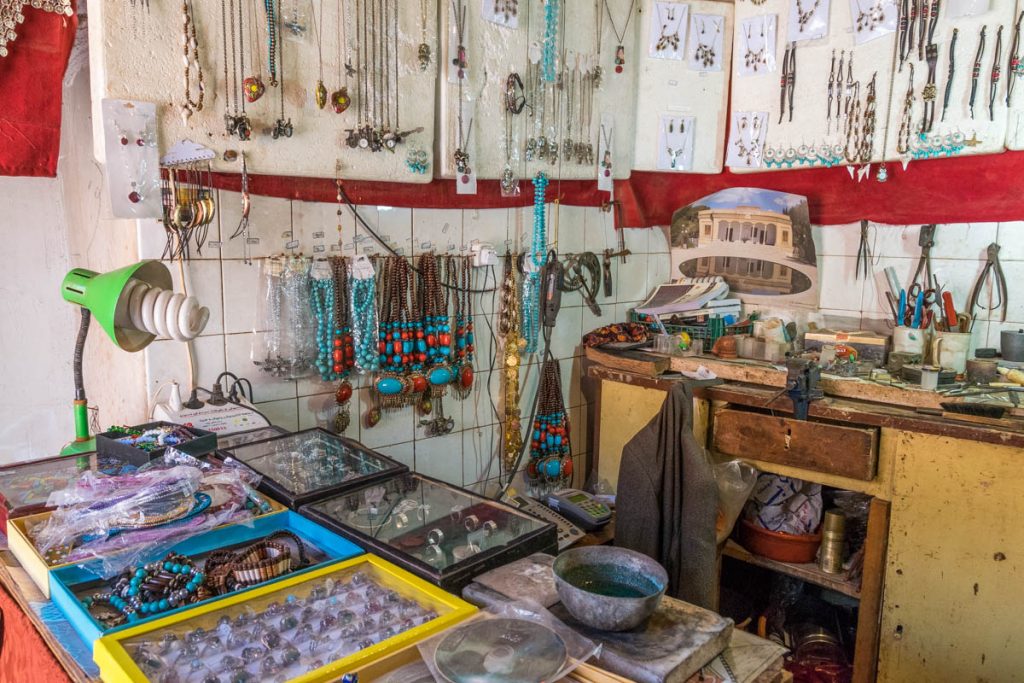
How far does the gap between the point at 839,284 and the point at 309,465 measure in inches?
82.5

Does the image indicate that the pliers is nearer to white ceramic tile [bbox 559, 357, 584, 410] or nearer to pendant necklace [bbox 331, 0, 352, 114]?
white ceramic tile [bbox 559, 357, 584, 410]

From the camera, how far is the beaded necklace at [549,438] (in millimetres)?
2930

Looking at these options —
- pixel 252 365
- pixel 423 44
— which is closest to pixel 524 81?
pixel 423 44

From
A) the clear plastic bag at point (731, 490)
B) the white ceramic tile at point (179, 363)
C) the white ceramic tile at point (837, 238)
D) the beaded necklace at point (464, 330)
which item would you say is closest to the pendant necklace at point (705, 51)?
the white ceramic tile at point (837, 238)

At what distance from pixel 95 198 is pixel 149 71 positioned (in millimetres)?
636

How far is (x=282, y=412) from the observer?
2.24 meters

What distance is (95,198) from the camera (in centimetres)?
230

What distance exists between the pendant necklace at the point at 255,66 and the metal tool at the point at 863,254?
211 centimetres

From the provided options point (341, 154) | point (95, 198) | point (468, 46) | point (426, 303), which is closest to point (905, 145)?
point (468, 46)

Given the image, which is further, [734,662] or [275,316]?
[275,316]

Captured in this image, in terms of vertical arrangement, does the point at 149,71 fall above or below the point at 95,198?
above

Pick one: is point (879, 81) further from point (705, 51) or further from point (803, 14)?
point (705, 51)

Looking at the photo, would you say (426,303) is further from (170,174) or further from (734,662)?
(734,662)

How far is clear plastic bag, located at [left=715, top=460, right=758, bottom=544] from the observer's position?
2.37 metres
